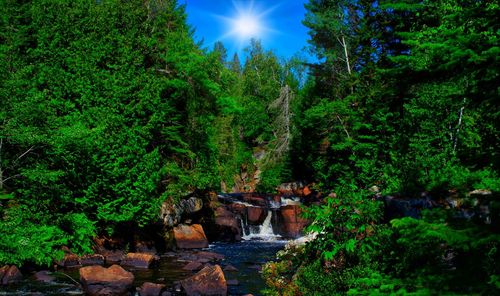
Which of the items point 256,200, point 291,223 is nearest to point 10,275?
point 291,223

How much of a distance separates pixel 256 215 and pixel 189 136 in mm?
9075

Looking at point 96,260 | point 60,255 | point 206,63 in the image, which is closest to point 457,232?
point 60,255

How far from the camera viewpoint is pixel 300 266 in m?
10.7

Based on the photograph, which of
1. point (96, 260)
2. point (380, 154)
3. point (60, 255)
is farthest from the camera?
point (380, 154)

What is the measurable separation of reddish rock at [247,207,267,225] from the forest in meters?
6.60

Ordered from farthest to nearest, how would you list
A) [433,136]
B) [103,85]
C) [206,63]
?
[206,63] < [433,136] < [103,85]

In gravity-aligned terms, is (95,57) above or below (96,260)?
above

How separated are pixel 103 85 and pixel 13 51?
151 inches

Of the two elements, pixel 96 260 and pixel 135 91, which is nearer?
pixel 96 260

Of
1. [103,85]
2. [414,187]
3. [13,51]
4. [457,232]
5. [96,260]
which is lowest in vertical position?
[96,260]

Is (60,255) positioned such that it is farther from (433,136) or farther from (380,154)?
(380,154)

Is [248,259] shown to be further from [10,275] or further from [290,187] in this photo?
[290,187]

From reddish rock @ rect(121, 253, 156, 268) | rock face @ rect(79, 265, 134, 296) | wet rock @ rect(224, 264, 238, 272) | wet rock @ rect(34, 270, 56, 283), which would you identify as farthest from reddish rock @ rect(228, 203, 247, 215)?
rock face @ rect(79, 265, 134, 296)

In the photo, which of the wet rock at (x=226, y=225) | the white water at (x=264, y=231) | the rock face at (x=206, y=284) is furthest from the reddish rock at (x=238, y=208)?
the rock face at (x=206, y=284)
